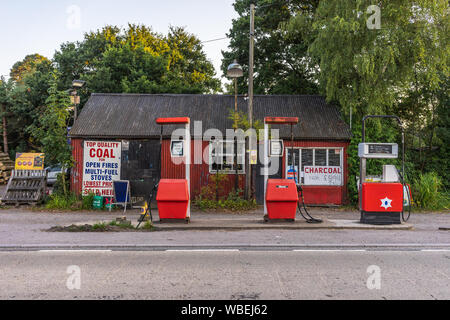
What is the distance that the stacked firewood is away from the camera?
24.3 meters

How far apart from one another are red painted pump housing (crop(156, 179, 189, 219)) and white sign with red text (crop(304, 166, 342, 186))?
6815 mm

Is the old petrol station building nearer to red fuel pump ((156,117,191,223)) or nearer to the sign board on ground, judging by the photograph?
the sign board on ground

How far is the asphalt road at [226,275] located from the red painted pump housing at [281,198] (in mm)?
3232

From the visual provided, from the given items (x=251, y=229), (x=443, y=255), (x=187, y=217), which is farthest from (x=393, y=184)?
(x=187, y=217)

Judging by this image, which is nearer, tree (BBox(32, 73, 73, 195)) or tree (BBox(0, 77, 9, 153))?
tree (BBox(32, 73, 73, 195))

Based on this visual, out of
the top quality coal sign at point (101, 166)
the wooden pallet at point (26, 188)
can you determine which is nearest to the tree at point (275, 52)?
the top quality coal sign at point (101, 166)

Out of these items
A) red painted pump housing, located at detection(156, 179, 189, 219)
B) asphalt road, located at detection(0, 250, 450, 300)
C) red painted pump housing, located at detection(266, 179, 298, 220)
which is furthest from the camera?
red painted pump housing, located at detection(266, 179, 298, 220)

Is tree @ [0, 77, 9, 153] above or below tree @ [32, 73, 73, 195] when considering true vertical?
above

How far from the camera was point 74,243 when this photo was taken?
8016 mm

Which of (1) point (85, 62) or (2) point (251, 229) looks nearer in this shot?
(2) point (251, 229)

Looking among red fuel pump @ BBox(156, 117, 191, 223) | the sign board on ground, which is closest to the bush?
red fuel pump @ BBox(156, 117, 191, 223)

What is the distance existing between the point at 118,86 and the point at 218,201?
46.3 ft

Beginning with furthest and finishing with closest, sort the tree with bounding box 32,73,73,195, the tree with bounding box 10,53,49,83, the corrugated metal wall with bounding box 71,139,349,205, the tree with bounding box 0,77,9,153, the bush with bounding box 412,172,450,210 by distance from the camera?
the tree with bounding box 10,53,49,83 < the tree with bounding box 0,77,9,153 < the corrugated metal wall with bounding box 71,139,349,205 < the tree with bounding box 32,73,73,195 < the bush with bounding box 412,172,450,210
